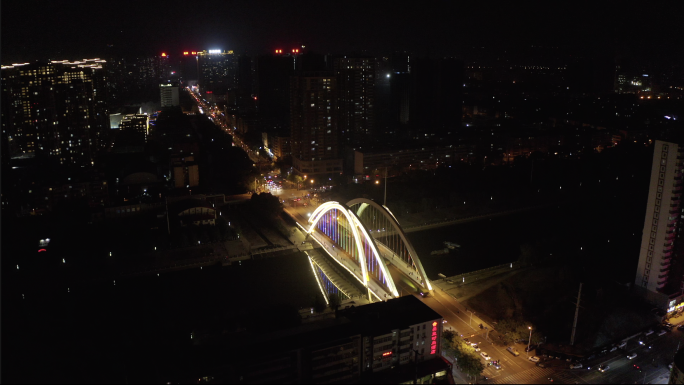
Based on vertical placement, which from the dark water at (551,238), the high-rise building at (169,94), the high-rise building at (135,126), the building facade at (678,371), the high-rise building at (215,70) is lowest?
the dark water at (551,238)

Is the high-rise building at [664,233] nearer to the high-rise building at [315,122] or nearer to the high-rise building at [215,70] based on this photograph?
the high-rise building at [315,122]

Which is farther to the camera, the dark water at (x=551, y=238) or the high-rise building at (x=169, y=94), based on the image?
the high-rise building at (x=169, y=94)

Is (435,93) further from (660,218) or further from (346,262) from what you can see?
(660,218)

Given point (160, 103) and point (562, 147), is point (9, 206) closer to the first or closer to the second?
point (562, 147)

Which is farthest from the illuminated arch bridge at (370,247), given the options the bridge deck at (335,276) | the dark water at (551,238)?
the dark water at (551,238)

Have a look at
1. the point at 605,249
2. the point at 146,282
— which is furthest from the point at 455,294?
the point at 146,282

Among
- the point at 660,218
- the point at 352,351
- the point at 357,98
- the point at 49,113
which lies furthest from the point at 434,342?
the point at 357,98

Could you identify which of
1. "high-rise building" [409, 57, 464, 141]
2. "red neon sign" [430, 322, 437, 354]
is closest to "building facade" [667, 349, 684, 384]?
"red neon sign" [430, 322, 437, 354]
